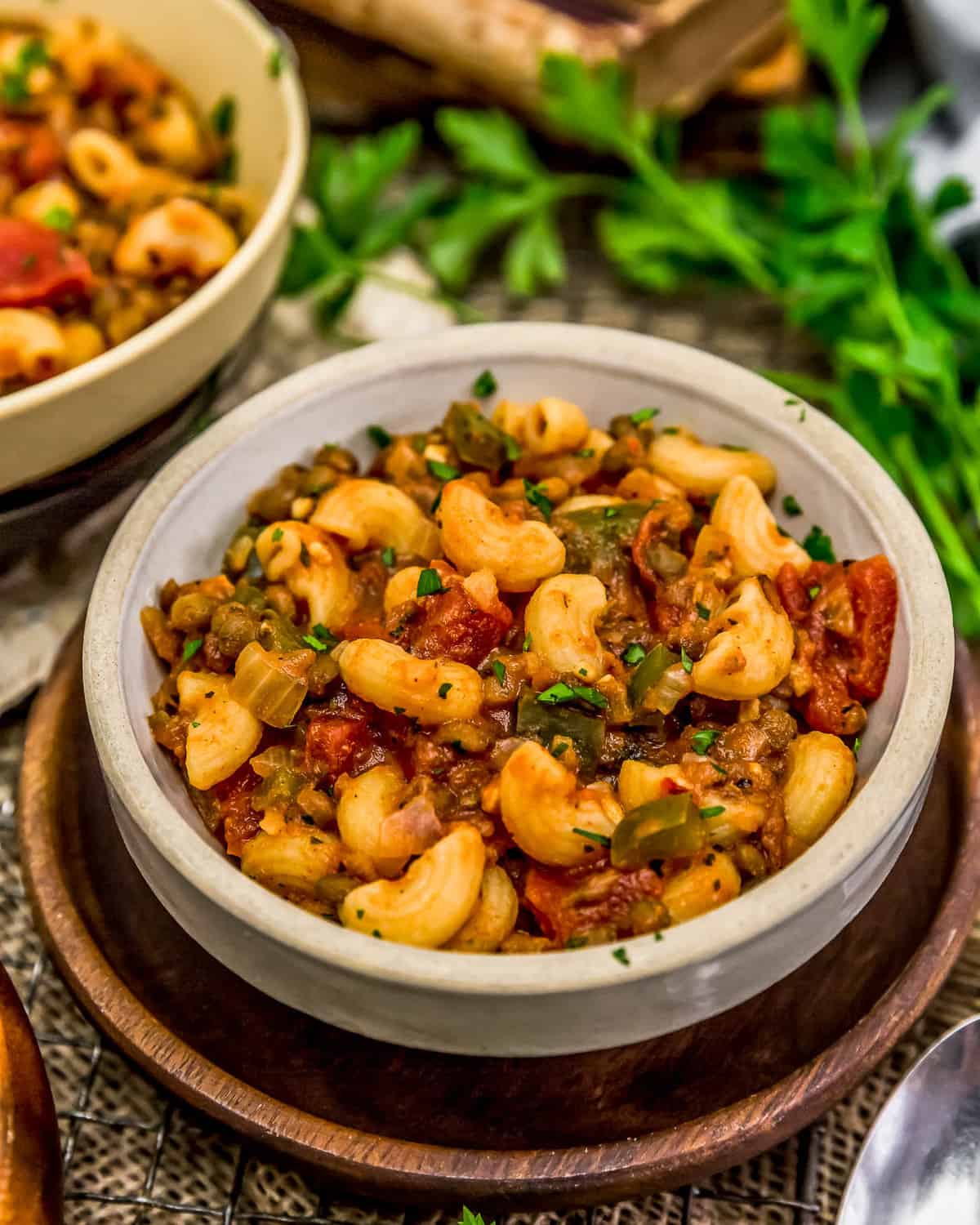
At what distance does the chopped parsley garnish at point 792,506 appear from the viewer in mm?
1681

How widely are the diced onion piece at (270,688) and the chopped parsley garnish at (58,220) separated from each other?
0.99 m

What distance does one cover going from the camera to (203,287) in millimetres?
1965

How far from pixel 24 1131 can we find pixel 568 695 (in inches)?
27.3

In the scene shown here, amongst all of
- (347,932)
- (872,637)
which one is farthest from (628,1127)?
(872,637)

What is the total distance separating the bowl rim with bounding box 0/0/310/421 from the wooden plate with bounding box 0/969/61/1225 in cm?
76

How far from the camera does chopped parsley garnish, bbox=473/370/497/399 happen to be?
1.79 meters

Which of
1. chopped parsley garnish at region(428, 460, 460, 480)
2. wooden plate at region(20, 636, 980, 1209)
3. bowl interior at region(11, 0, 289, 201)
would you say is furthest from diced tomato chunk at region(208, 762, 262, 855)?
bowl interior at region(11, 0, 289, 201)

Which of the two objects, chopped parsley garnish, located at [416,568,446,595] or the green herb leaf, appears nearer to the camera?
chopped parsley garnish, located at [416,568,446,595]

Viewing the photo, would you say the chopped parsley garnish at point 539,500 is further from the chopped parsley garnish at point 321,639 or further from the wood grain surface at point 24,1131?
the wood grain surface at point 24,1131

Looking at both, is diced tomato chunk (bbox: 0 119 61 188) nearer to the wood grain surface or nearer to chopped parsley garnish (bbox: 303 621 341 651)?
chopped parsley garnish (bbox: 303 621 341 651)

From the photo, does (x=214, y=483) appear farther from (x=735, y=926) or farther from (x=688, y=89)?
(x=688, y=89)

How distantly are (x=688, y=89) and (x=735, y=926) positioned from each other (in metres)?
1.89

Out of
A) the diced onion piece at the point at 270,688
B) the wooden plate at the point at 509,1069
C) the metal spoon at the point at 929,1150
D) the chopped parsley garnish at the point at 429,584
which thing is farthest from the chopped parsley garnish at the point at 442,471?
the metal spoon at the point at 929,1150

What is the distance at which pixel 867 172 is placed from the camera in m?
2.23
